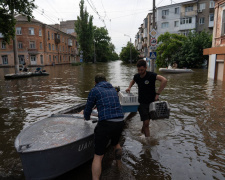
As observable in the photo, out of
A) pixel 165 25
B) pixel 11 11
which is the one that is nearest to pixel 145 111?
pixel 11 11

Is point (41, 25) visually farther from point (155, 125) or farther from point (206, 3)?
point (155, 125)

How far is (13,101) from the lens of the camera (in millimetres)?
10289

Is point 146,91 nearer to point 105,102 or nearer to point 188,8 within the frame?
point 105,102

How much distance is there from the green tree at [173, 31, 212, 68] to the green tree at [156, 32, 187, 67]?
0.95m

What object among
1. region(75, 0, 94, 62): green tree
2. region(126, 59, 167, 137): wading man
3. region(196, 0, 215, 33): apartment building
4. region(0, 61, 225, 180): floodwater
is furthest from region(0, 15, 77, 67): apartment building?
region(126, 59, 167, 137): wading man

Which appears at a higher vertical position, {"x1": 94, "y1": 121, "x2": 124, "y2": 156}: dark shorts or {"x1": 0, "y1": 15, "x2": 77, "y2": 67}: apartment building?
{"x1": 0, "y1": 15, "x2": 77, "y2": 67}: apartment building

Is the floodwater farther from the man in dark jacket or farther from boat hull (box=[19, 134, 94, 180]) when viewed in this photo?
the man in dark jacket

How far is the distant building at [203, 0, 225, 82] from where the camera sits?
16045 millimetres

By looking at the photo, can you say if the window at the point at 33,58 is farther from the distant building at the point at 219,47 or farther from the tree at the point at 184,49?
the distant building at the point at 219,47

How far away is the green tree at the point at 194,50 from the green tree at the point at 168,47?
3.13 ft

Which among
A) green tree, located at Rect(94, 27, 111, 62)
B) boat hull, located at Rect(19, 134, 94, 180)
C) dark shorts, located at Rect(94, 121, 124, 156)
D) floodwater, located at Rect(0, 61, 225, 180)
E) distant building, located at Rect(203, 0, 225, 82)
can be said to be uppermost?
green tree, located at Rect(94, 27, 111, 62)

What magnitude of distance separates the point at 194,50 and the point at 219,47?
17088mm

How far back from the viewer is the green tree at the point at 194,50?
31828 millimetres

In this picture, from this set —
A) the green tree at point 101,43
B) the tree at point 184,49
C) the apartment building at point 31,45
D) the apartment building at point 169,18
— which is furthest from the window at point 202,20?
the green tree at point 101,43
